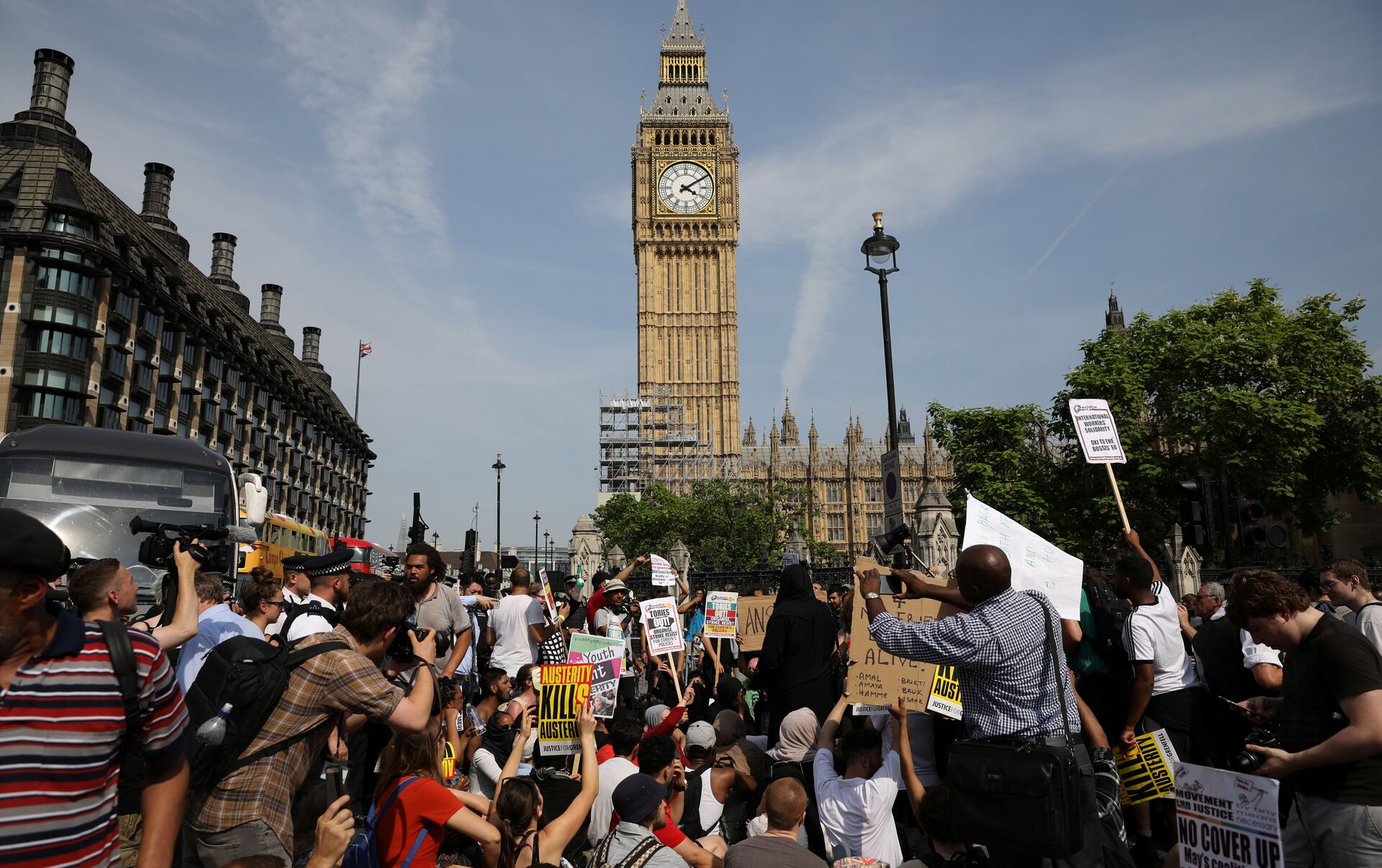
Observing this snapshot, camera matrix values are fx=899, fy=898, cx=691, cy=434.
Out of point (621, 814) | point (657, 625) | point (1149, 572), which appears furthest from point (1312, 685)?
Answer: point (657, 625)

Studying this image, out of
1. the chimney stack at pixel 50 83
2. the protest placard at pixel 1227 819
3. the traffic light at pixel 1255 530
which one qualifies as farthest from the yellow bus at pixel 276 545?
the chimney stack at pixel 50 83

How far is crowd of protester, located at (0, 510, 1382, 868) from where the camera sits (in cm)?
243

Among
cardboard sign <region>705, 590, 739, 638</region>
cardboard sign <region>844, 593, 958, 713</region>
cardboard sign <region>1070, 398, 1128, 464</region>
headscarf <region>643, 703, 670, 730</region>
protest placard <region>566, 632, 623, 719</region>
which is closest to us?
cardboard sign <region>844, 593, 958, 713</region>

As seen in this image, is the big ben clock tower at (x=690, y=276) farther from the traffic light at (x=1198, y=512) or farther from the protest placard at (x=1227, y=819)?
the protest placard at (x=1227, y=819)

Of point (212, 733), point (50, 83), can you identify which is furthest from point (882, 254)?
point (50, 83)

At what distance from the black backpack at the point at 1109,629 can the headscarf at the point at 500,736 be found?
169 inches

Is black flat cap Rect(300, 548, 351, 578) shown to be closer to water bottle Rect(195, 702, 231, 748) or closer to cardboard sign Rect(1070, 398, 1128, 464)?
water bottle Rect(195, 702, 231, 748)

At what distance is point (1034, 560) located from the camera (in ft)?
18.2

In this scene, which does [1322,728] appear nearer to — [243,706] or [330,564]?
[243,706]

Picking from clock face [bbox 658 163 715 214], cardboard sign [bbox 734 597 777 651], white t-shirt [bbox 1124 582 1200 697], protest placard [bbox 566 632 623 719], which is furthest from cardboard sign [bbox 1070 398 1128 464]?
clock face [bbox 658 163 715 214]

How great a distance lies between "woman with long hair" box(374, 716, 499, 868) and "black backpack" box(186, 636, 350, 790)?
0.66m

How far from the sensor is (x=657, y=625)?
9844 mm

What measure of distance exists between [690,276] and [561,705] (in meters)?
84.1

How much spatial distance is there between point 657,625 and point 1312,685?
22.5ft
